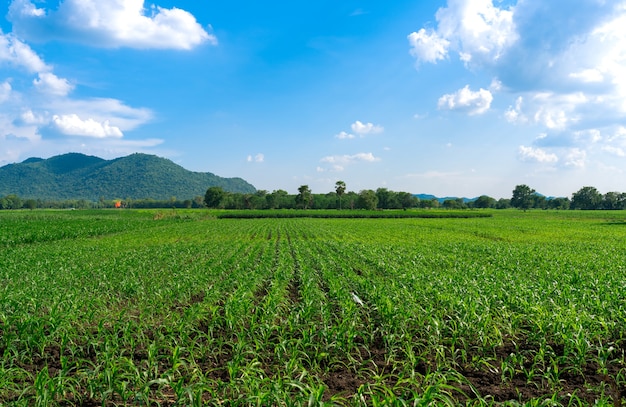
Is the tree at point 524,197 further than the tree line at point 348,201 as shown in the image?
Yes

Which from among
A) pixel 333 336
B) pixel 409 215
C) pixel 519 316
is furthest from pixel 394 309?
pixel 409 215

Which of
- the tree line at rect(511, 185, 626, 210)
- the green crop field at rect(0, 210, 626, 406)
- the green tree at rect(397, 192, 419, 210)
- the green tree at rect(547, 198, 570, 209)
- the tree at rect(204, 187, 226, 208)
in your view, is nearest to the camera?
the green crop field at rect(0, 210, 626, 406)

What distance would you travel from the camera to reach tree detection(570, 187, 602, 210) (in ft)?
499

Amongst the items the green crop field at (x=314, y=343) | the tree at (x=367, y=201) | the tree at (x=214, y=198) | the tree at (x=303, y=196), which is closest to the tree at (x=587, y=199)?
the tree at (x=367, y=201)

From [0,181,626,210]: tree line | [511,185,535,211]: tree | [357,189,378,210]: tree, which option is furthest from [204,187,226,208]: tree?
[511,185,535,211]: tree

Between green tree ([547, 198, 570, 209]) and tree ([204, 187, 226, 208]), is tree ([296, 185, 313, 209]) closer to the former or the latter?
tree ([204, 187, 226, 208])

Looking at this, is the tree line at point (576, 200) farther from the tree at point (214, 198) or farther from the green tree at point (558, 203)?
the tree at point (214, 198)

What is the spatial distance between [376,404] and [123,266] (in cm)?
1402

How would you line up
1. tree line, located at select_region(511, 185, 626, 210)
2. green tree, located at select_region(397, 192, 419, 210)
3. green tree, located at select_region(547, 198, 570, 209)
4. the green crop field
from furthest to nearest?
green tree, located at select_region(547, 198, 570, 209) → green tree, located at select_region(397, 192, 419, 210) → tree line, located at select_region(511, 185, 626, 210) → the green crop field

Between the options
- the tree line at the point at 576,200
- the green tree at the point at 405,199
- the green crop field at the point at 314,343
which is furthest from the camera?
the green tree at the point at 405,199

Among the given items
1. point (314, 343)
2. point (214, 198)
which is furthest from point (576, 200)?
point (314, 343)

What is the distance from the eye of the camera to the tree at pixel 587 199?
499ft

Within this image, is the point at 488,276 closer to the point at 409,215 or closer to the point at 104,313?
the point at 104,313

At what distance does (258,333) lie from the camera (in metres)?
6.51
